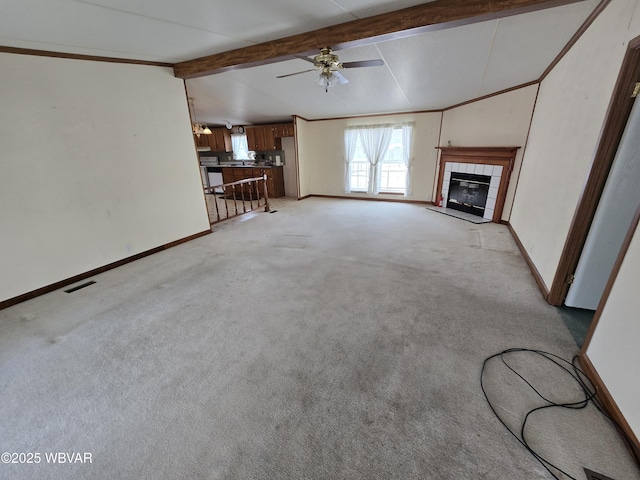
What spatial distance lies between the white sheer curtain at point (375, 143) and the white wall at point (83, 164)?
4.28m

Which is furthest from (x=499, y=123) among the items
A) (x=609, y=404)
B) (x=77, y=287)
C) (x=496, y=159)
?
(x=77, y=287)

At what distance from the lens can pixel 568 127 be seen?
2.37 meters

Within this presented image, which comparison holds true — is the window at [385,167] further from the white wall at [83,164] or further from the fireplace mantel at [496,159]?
the white wall at [83,164]

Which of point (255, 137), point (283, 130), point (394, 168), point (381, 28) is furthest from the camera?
point (255, 137)

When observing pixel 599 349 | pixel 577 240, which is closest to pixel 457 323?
pixel 599 349

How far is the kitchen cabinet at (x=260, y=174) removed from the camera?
7.22 metres

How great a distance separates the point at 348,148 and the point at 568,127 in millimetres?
4833

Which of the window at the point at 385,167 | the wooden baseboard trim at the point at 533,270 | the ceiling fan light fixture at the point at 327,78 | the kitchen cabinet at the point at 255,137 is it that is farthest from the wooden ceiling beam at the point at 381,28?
the kitchen cabinet at the point at 255,137

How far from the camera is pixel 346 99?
482cm

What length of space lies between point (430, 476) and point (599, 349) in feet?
4.20

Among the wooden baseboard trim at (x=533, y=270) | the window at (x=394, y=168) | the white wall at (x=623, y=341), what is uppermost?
the window at (x=394, y=168)

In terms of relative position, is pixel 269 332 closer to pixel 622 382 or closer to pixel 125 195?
pixel 622 382

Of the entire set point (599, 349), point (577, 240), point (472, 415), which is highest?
point (577, 240)

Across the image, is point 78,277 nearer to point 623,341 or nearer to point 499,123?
point 623,341
